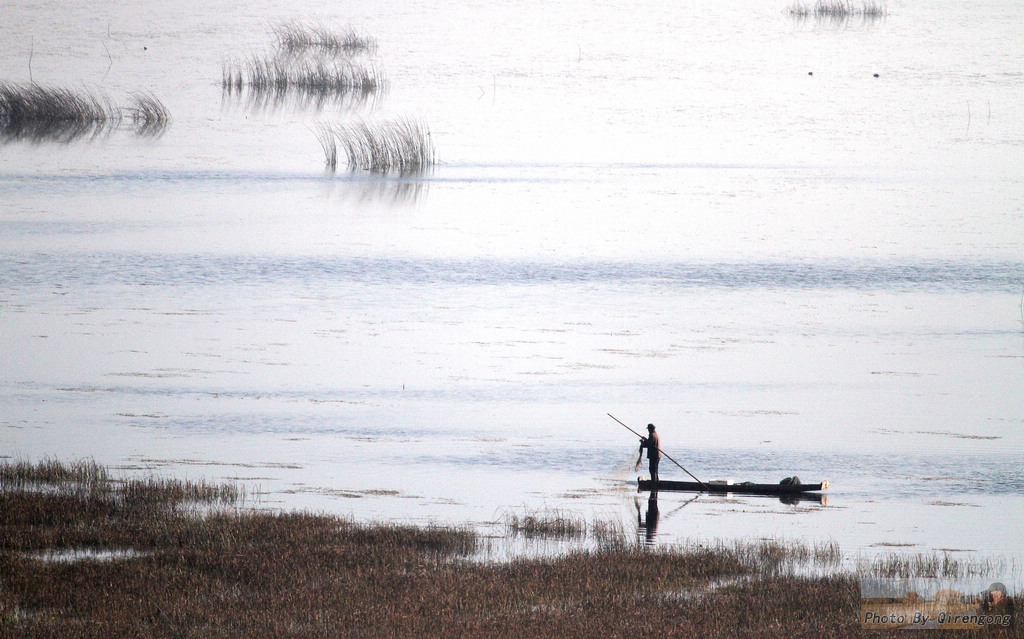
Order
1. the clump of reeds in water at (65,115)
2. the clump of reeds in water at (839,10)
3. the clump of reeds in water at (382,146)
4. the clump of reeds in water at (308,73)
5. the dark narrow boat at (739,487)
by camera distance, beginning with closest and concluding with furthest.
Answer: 1. the dark narrow boat at (739,487)
2. the clump of reeds in water at (382,146)
3. the clump of reeds in water at (65,115)
4. the clump of reeds in water at (308,73)
5. the clump of reeds in water at (839,10)

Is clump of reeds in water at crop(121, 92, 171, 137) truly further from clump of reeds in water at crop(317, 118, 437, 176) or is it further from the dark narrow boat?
the dark narrow boat

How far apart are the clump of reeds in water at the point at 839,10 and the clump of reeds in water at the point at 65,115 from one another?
A: 205 feet

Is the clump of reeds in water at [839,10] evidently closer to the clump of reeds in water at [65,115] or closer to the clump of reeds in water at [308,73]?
the clump of reeds in water at [308,73]

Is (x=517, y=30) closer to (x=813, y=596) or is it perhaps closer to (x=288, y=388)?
(x=288, y=388)

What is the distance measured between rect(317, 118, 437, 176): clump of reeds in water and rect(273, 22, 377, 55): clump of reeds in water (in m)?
25.5

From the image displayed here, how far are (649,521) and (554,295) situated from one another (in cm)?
1938

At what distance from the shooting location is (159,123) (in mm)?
64188

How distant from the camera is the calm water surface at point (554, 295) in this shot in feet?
69.5

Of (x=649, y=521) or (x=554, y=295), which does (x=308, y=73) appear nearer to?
(x=554, y=295)

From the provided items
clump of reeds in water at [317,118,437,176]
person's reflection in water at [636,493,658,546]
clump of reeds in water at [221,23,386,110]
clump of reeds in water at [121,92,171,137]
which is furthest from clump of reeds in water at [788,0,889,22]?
person's reflection in water at [636,493,658,546]

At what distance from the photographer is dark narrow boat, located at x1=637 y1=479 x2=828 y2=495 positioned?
19547mm

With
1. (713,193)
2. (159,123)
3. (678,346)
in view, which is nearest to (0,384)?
(678,346)

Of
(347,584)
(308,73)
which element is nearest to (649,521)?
(347,584)

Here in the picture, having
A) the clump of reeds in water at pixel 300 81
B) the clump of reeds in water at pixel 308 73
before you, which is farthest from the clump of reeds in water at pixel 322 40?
the clump of reeds in water at pixel 300 81
